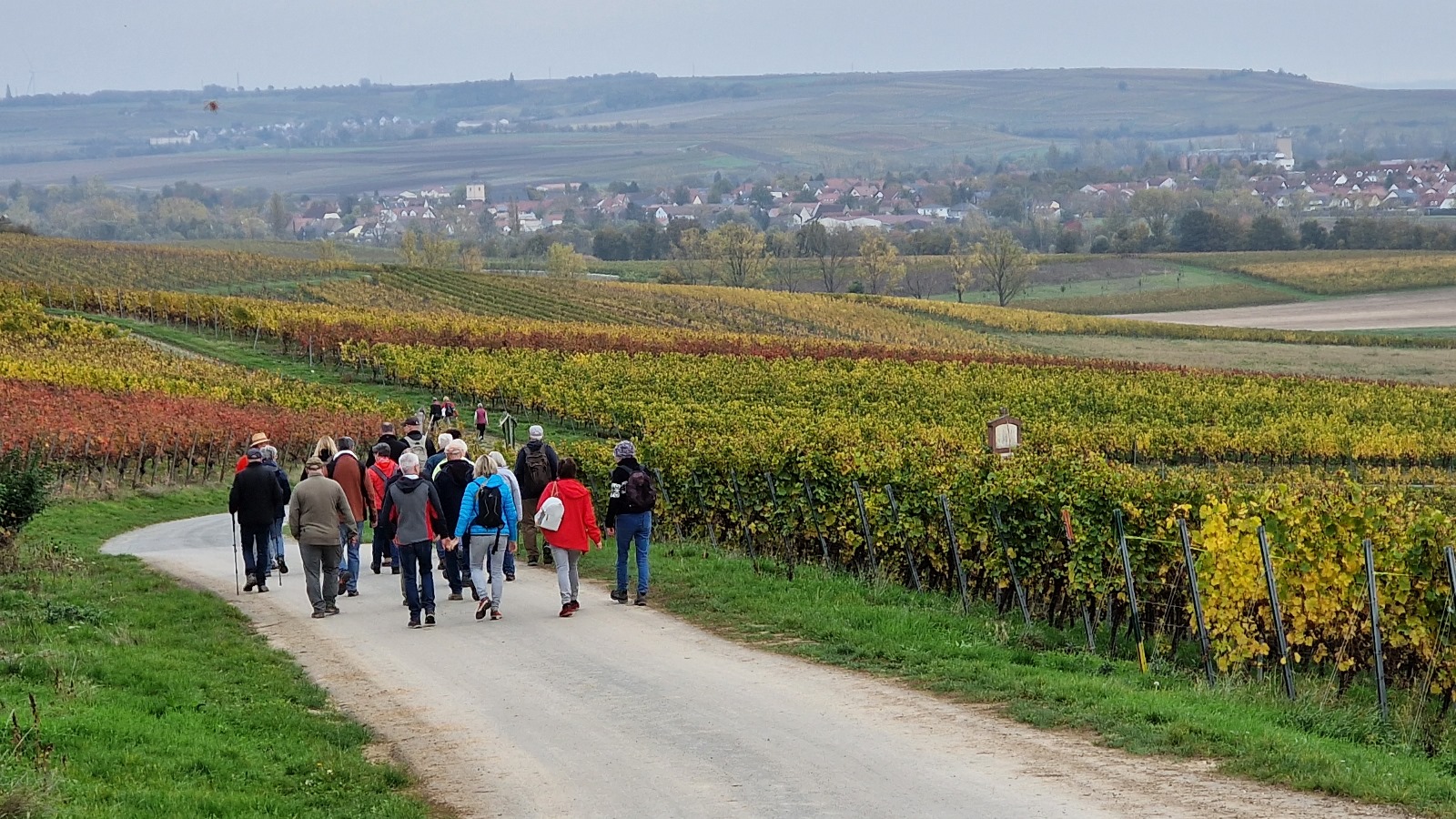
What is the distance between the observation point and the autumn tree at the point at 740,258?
500ft

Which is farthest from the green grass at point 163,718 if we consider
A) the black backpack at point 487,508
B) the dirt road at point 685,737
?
the black backpack at point 487,508

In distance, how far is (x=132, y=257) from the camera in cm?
10725

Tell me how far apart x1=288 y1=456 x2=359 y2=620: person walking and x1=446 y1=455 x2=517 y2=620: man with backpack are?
1460 millimetres

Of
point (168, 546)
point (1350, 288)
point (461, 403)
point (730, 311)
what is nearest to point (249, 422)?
point (461, 403)

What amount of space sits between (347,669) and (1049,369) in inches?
1947

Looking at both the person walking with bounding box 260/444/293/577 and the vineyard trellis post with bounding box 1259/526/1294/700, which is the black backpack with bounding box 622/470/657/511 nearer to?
the person walking with bounding box 260/444/293/577

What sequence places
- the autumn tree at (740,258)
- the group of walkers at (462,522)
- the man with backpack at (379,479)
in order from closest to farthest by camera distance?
1. the group of walkers at (462,522)
2. the man with backpack at (379,479)
3. the autumn tree at (740,258)

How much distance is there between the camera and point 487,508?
56.6 ft

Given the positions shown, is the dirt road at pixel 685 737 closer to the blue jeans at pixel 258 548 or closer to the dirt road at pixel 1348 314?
the blue jeans at pixel 258 548

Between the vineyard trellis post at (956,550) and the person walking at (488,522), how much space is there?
182 inches

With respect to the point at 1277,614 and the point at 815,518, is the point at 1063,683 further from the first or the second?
the point at 815,518

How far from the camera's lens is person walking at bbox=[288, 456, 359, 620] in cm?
1778

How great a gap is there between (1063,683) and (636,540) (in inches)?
243

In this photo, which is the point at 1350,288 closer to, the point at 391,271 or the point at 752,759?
the point at 391,271
